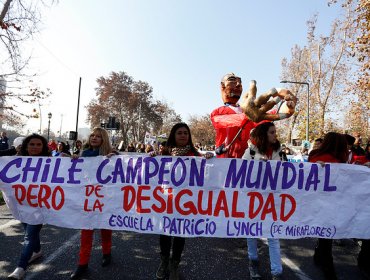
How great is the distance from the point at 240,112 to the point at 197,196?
1.84 m

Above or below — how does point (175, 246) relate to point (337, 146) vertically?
below

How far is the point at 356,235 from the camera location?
3590 mm

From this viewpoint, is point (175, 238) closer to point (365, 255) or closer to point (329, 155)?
point (329, 155)

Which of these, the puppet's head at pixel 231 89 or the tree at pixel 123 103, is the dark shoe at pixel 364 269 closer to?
the puppet's head at pixel 231 89

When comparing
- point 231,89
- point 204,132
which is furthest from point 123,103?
point 231,89

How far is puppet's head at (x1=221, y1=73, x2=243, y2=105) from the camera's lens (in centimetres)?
525

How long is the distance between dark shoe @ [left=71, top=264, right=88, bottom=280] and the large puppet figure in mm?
2442

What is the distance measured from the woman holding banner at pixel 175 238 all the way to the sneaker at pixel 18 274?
1.41 meters

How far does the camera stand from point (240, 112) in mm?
4965

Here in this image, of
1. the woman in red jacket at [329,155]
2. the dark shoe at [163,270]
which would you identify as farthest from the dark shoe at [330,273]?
the dark shoe at [163,270]

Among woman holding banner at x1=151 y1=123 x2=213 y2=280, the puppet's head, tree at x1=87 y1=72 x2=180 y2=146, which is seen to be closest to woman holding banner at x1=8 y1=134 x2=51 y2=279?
woman holding banner at x1=151 y1=123 x2=213 y2=280

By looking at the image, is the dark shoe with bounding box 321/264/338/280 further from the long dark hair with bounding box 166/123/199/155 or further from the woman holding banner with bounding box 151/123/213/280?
the long dark hair with bounding box 166/123/199/155

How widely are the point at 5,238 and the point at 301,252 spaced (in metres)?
4.41

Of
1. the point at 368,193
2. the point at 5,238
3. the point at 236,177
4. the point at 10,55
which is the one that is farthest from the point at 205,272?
the point at 10,55
